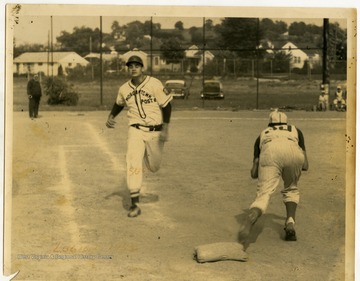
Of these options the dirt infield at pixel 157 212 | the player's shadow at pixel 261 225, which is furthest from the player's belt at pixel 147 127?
the player's shadow at pixel 261 225

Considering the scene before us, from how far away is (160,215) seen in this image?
7.88 m

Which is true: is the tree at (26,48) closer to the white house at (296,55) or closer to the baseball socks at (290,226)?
the baseball socks at (290,226)

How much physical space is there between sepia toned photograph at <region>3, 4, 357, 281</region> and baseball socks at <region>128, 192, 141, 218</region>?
11 mm

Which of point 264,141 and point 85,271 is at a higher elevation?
point 264,141

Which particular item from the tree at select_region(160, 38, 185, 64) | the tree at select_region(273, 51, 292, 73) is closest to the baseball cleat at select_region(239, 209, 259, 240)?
the tree at select_region(160, 38, 185, 64)

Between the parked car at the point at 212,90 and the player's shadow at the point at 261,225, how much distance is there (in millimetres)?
7477

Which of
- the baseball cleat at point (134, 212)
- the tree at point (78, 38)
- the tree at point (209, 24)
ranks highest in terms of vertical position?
the tree at point (209, 24)

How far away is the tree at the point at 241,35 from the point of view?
8675mm

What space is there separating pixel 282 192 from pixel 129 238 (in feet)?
5.36

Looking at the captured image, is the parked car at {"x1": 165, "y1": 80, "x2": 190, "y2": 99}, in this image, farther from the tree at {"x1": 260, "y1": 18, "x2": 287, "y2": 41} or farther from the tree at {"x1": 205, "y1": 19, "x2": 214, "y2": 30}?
the tree at {"x1": 205, "y1": 19, "x2": 214, "y2": 30}

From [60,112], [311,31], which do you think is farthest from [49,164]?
[311,31]

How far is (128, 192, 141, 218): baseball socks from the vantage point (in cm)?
787

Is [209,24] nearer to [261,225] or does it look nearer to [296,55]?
[261,225]

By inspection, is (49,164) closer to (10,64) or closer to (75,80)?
(10,64)
